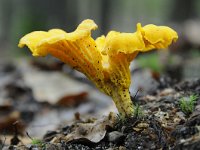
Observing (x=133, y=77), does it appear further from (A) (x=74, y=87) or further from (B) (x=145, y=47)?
(B) (x=145, y=47)

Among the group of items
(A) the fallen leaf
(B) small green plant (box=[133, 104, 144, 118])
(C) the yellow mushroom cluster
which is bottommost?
(B) small green plant (box=[133, 104, 144, 118])

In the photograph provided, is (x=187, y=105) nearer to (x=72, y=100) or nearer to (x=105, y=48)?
(x=105, y=48)

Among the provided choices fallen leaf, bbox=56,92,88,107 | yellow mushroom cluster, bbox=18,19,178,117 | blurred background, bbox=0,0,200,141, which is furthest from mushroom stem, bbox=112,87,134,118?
fallen leaf, bbox=56,92,88,107

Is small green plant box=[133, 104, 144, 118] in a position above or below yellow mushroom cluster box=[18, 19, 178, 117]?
below

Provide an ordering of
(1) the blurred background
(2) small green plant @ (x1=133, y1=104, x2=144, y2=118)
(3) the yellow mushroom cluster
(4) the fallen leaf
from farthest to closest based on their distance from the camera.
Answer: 1. (4) the fallen leaf
2. (1) the blurred background
3. (2) small green plant @ (x1=133, y1=104, x2=144, y2=118)
4. (3) the yellow mushroom cluster

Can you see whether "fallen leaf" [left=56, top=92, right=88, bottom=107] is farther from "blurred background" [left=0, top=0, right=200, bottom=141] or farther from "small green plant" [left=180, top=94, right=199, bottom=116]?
"small green plant" [left=180, top=94, right=199, bottom=116]

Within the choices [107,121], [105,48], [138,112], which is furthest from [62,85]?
[105,48]

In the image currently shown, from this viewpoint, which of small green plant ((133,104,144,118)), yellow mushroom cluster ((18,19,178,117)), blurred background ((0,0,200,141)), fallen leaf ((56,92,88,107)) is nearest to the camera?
yellow mushroom cluster ((18,19,178,117))

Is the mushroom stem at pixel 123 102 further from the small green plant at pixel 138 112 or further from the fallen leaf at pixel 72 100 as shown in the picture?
the fallen leaf at pixel 72 100

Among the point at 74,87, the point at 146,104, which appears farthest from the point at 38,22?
the point at 146,104
